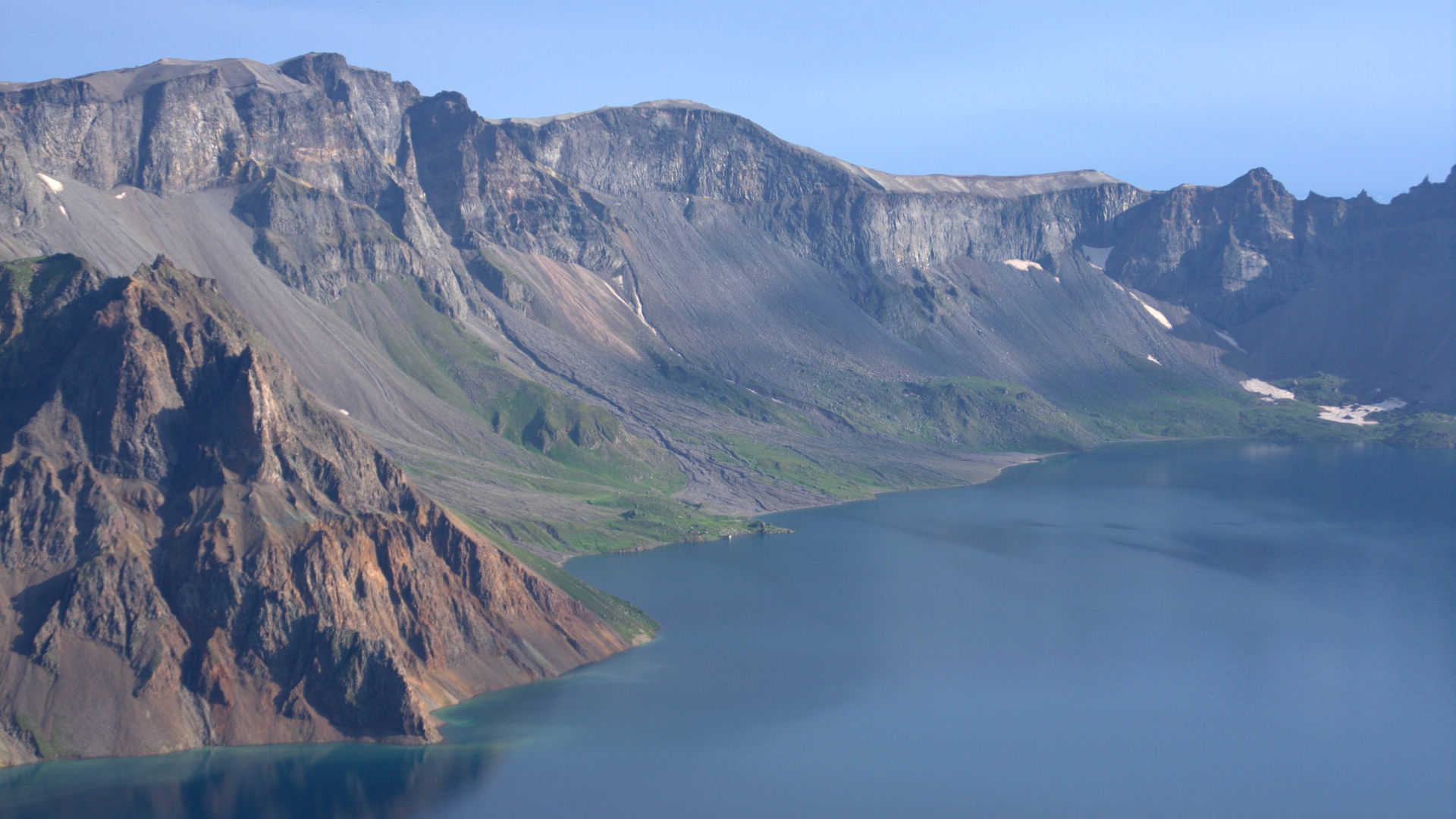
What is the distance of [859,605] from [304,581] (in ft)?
232

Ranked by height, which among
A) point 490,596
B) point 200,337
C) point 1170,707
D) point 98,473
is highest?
point 200,337

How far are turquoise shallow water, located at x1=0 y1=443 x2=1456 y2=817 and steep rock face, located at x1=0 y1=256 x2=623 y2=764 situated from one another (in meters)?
3.64

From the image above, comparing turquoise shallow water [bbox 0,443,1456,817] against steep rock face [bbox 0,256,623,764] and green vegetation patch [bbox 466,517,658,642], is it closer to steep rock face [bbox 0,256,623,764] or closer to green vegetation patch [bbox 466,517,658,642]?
green vegetation patch [bbox 466,517,658,642]

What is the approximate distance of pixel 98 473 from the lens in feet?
379

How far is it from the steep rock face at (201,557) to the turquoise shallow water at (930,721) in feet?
12.0

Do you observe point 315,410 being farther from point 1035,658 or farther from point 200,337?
point 1035,658

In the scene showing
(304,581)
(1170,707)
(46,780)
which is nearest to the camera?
(46,780)

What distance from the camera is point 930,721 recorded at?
119m

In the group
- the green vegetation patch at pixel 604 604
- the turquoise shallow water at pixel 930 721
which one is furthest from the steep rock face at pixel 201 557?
Result: the green vegetation patch at pixel 604 604

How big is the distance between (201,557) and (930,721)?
59.5m

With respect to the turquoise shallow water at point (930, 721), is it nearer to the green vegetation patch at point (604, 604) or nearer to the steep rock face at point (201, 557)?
the green vegetation patch at point (604, 604)

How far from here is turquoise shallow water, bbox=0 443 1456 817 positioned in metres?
100

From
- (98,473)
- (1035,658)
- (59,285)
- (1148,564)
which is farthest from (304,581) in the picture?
(1148,564)

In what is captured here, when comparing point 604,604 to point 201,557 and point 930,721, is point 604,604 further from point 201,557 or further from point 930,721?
point 201,557
